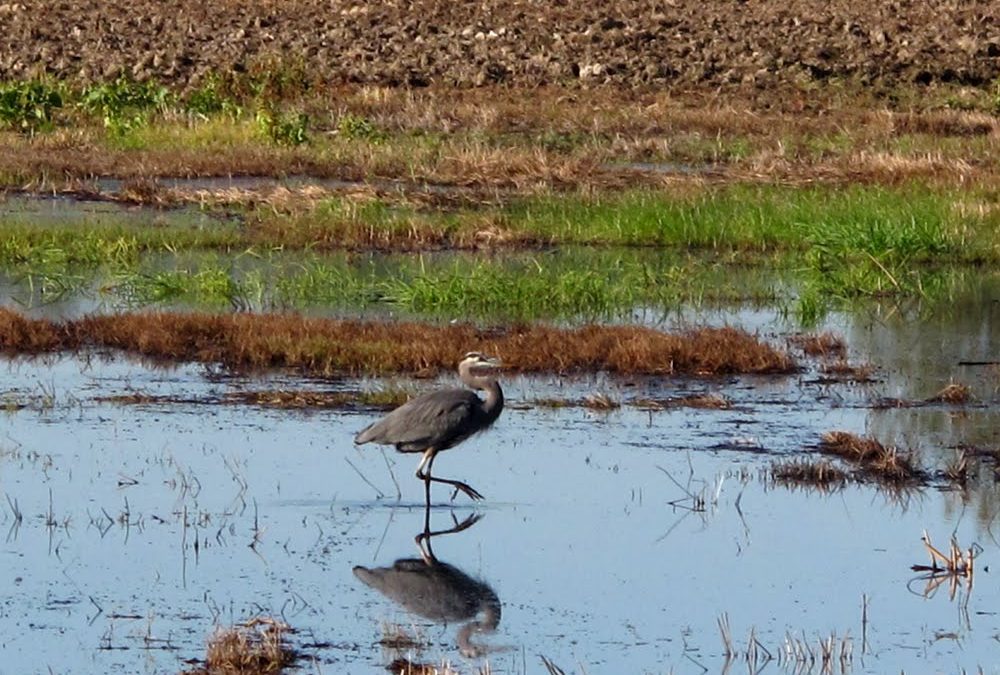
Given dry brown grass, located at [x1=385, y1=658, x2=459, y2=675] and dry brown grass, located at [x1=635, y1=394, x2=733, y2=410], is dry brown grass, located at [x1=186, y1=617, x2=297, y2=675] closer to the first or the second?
dry brown grass, located at [x1=385, y1=658, x2=459, y2=675]

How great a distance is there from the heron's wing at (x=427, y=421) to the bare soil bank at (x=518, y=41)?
63.8 feet

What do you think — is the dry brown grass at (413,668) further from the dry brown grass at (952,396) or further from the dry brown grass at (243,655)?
the dry brown grass at (952,396)

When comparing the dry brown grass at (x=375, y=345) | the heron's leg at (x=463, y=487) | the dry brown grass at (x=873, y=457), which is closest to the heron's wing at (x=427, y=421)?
the heron's leg at (x=463, y=487)

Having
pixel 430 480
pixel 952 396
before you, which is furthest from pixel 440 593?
pixel 952 396

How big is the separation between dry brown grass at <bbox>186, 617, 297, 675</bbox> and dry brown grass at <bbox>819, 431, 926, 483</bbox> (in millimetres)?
4370

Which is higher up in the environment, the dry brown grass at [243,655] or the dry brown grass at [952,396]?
the dry brown grass at [243,655]

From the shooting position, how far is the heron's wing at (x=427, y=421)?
1023 cm

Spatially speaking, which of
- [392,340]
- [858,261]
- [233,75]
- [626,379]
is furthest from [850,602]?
[233,75]

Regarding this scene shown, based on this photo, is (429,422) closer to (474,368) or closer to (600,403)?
(474,368)

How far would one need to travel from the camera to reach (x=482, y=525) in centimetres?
1027

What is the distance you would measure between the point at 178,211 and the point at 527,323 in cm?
609

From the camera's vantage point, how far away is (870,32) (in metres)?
33.8

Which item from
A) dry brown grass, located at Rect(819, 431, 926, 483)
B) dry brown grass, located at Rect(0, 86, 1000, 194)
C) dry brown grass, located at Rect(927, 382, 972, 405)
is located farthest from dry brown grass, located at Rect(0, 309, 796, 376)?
dry brown grass, located at Rect(0, 86, 1000, 194)

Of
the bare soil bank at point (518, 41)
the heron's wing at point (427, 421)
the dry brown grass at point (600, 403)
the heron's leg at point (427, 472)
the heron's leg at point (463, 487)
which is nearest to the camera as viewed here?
the heron's wing at point (427, 421)
